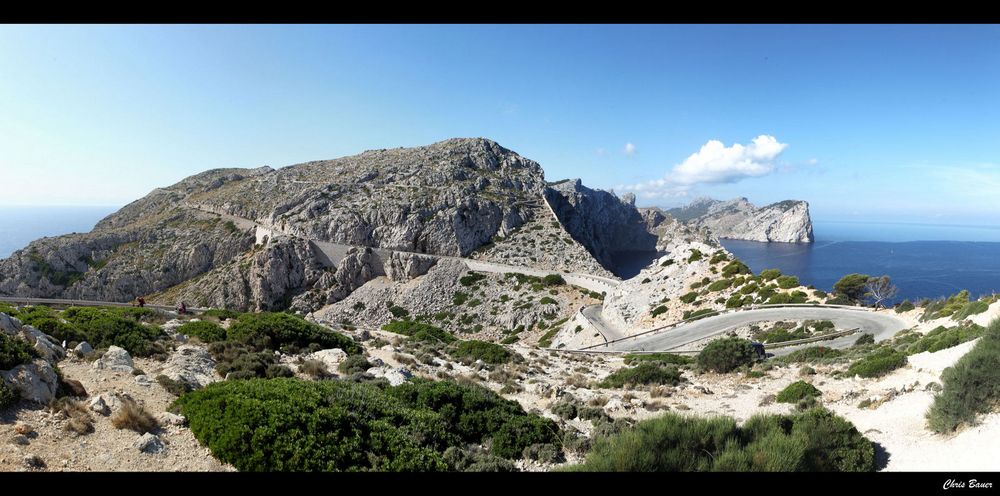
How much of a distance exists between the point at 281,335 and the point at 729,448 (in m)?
14.5

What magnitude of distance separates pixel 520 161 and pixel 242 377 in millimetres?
92805

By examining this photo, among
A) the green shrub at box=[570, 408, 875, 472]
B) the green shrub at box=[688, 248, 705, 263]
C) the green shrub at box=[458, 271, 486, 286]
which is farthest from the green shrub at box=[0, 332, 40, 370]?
the green shrub at box=[458, 271, 486, 286]

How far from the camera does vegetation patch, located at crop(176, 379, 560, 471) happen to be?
6.26 m

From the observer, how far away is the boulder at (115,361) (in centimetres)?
939

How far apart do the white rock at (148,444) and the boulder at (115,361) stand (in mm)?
4054

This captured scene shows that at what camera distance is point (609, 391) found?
1445 centimetres

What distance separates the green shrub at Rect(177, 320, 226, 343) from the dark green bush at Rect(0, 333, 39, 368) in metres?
6.67

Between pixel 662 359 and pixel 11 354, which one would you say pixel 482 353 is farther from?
pixel 11 354

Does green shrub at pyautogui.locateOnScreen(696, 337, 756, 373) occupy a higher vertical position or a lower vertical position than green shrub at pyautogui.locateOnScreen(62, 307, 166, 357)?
lower

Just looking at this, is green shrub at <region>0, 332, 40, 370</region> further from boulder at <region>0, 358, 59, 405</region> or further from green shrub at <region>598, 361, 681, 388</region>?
green shrub at <region>598, 361, 681, 388</region>
